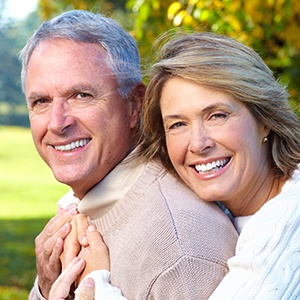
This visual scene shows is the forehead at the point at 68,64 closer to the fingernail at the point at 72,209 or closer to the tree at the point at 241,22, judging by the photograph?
the fingernail at the point at 72,209

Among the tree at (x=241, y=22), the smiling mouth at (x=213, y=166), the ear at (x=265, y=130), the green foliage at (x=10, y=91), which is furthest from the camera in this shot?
the green foliage at (x=10, y=91)

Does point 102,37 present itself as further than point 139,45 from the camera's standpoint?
No

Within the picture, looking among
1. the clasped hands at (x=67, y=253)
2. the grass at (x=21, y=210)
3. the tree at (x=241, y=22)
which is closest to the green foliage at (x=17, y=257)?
the grass at (x=21, y=210)

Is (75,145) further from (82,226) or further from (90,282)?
(90,282)

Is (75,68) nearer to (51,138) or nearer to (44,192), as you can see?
(51,138)

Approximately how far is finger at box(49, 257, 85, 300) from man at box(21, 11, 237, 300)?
6cm

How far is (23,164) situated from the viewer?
37.7 meters

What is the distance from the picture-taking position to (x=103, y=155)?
10.1 feet

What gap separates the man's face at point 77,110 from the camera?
300cm

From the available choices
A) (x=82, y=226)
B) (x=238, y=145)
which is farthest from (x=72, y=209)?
(x=238, y=145)

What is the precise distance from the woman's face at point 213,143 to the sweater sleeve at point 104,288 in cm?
47

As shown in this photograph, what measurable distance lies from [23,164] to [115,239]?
35397mm

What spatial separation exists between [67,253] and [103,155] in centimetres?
43

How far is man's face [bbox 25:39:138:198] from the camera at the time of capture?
2998 millimetres
